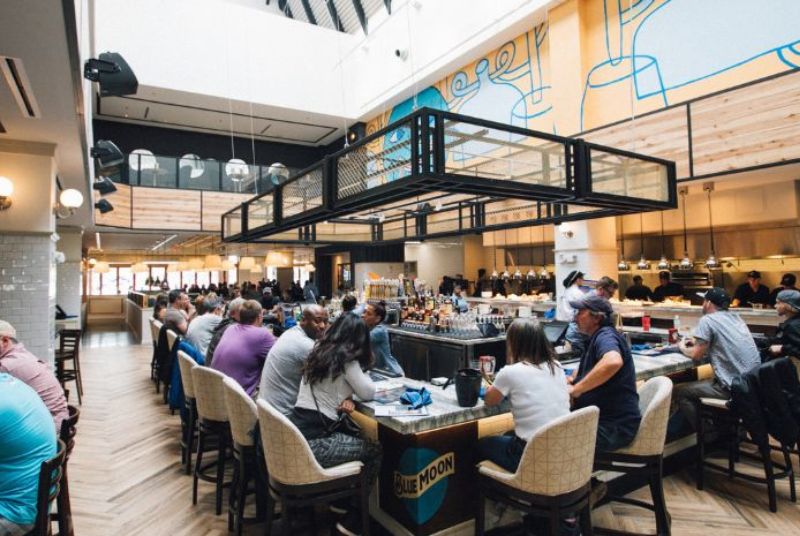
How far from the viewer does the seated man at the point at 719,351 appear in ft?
11.9

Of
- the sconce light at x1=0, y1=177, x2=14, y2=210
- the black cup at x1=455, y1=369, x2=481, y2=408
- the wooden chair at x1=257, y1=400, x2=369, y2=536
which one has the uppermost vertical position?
the sconce light at x1=0, y1=177, x2=14, y2=210

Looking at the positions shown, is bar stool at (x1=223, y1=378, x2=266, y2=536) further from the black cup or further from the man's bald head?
the black cup

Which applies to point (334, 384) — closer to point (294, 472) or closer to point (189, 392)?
point (294, 472)

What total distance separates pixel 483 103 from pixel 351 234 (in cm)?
600

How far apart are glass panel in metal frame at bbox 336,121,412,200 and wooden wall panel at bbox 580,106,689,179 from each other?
5.02 m

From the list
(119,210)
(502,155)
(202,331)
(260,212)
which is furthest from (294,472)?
(119,210)

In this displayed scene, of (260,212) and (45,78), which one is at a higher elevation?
(45,78)

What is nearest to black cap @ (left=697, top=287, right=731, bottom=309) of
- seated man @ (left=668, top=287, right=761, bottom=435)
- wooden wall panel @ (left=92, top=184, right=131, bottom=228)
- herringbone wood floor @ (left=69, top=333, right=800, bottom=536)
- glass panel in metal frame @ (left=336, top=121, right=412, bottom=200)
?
seated man @ (left=668, top=287, right=761, bottom=435)

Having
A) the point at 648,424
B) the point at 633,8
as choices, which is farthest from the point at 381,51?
the point at 648,424

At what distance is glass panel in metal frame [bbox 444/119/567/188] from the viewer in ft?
8.73

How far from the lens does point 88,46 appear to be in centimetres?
432

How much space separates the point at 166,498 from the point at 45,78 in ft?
10.1

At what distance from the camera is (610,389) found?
2.69 meters

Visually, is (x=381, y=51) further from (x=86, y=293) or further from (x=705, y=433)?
(x=86, y=293)
